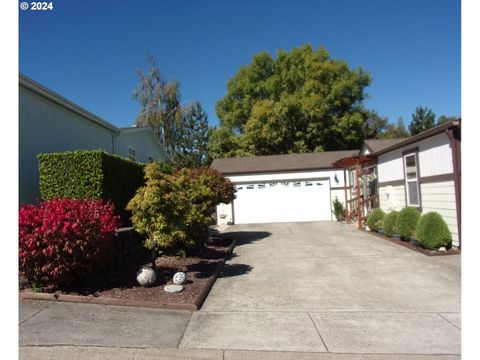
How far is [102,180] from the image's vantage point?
8094mm

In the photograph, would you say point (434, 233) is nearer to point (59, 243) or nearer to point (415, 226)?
point (415, 226)

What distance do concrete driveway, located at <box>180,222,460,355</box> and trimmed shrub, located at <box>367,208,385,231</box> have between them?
3251 mm

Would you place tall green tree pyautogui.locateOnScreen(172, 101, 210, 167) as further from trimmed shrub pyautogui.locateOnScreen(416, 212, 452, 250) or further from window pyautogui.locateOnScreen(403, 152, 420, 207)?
trimmed shrub pyautogui.locateOnScreen(416, 212, 452, 250)

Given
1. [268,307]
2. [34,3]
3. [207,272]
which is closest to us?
[268,307]

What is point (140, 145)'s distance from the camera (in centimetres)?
1702

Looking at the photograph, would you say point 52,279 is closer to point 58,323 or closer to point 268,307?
point 58,323

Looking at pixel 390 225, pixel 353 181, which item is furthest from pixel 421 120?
pixel 390 225

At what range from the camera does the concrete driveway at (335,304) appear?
4.08 meters

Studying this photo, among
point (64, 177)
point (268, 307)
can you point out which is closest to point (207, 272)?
point (268, 307)

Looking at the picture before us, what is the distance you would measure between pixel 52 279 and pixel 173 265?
9.10 ft

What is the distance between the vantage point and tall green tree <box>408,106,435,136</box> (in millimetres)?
31391

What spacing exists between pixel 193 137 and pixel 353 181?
1624 cm
